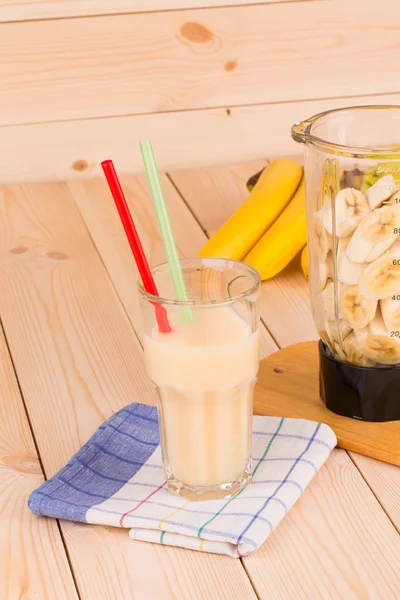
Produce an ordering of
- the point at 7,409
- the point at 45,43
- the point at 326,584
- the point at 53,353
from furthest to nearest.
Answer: the point at 45,43, the point at 53,353, the point at 7,409, the point at 326,584

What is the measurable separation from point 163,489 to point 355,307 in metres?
0.24

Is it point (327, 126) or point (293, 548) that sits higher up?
point (327, 126)

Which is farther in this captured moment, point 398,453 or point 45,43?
point 45,43

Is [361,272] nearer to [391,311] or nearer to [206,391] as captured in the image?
[391,311]

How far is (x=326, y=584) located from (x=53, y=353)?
48 cm

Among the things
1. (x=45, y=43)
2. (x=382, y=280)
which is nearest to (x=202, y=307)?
(x=382, y=280)

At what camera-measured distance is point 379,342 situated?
895mm

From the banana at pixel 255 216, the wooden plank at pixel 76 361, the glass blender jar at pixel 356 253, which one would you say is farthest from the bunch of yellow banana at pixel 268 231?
the glass blender jar at pixel 356 253

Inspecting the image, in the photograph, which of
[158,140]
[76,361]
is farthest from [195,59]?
[76,361]

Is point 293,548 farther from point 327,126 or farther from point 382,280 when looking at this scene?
point 327,126

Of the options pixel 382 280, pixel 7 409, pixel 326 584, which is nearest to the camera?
pixel 326 584

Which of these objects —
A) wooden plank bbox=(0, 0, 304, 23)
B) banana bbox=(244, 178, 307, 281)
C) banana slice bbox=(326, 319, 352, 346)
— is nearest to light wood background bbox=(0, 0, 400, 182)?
wooden plank bbox=(0, 0, 304, 23)

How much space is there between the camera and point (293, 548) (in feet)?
2.52

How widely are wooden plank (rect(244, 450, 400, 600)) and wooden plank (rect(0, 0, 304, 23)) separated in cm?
105
